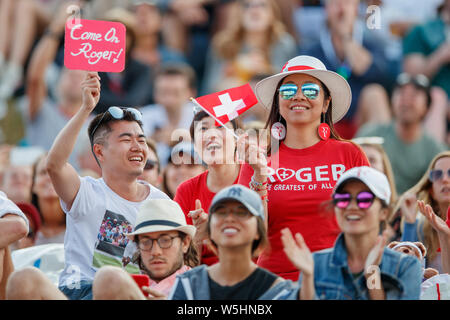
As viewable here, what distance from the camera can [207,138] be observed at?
5.58 meters

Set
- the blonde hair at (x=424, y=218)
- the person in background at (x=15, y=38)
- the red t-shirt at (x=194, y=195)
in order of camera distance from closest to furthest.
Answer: the red t-shirt at (x=194, y=195) < the blonde hair at (x=424, y=218) < the person in background at (x=15, y=38)

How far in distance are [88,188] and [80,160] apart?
11.8 ft

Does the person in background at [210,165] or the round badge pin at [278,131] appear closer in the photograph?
the round badge pin at [278,131]

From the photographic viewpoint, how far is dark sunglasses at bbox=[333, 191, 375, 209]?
3984 mm

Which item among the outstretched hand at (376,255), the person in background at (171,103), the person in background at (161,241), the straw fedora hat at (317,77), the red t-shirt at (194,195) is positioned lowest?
the outstretched hand at (376,255)

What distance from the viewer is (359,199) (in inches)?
157

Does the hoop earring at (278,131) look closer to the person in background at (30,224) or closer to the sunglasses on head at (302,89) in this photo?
the sunglasses on head at (302,89)

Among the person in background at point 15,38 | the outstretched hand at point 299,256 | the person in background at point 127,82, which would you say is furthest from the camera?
the person in background at point 15,38

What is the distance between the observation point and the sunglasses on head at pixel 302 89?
4.89 meters

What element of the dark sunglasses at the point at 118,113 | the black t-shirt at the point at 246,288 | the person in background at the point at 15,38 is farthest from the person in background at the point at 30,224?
the person in background at the point at 15,38

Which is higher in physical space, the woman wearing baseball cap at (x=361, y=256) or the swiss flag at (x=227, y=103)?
the swiss flag at (x=227, y=103)

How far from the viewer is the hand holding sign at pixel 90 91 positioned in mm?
4727
